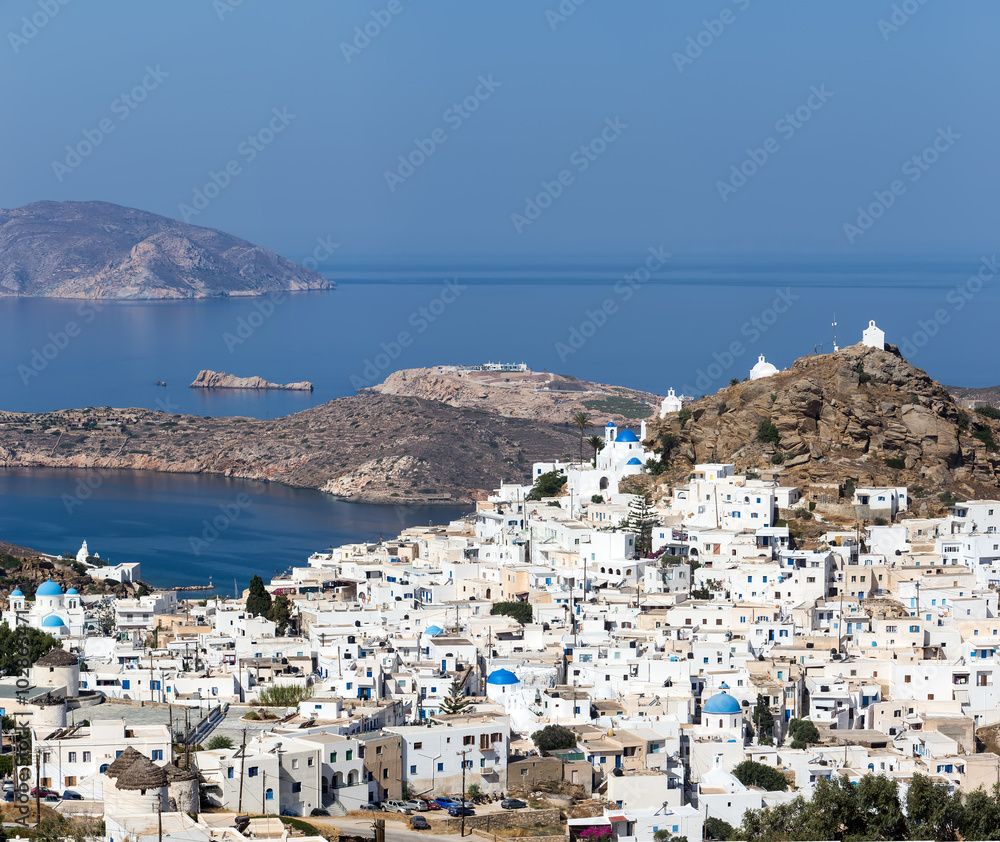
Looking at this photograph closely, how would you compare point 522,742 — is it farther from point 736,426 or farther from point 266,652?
point 736,426

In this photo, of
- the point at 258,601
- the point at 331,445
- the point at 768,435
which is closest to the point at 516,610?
the point at 258,601

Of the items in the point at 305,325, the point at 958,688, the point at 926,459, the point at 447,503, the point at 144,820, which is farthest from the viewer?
the point at 305,325

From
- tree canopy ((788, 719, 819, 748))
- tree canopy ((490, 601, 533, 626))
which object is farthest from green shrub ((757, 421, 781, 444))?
tree canopy ((788, 719, 819, 748))

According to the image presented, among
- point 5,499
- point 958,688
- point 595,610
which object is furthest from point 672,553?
point 5,499

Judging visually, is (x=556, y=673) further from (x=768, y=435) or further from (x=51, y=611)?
(x=768, y=435)

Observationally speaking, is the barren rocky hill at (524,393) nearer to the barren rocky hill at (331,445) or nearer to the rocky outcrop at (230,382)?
the barren rocky hill at (331,445)

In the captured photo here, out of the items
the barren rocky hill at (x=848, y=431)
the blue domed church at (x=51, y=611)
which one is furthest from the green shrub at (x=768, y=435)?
the blue domed church at (x=51, y=611)
